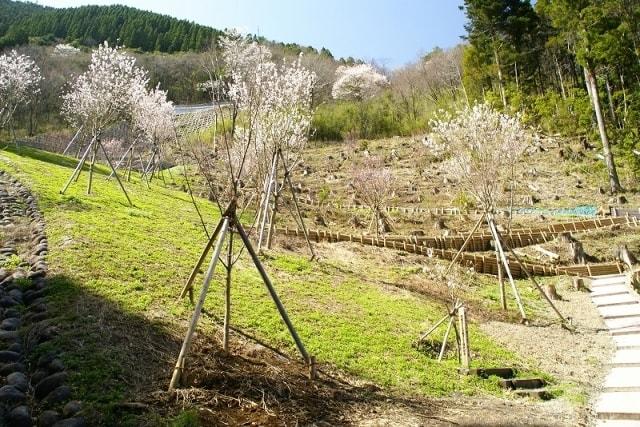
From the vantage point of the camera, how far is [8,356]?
5133 millimetres

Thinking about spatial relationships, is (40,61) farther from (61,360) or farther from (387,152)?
(61,360)

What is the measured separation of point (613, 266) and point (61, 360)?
18.5 m

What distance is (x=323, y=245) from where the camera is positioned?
17.2 m

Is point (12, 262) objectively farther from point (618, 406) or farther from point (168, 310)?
point (618, 406)

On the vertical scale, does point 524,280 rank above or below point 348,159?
below

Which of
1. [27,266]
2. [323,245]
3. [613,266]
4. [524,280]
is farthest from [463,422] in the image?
[613,266]

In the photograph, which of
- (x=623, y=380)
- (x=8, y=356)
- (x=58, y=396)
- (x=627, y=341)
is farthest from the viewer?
(x=627, y=341)

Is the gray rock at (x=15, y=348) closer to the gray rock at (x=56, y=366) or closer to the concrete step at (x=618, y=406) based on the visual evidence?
the gray rock at (x=56, y=366)

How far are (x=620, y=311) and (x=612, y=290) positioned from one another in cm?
253

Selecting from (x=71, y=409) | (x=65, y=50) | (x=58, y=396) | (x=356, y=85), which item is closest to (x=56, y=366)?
(x=58, y=396)

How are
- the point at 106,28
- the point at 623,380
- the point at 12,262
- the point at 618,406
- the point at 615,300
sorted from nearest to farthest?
the point at 618,406 < the point at 623,380 < the point at 12,262 < the point at 615,300 < the point at 106,28

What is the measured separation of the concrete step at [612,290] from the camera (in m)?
15.1

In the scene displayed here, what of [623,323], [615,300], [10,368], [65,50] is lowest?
[615,300]

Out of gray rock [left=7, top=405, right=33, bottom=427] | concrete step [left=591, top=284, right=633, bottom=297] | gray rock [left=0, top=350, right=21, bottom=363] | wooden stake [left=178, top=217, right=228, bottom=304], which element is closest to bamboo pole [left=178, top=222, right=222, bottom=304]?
wooden stake [left=178, top=217, right=228, bottom=304]
